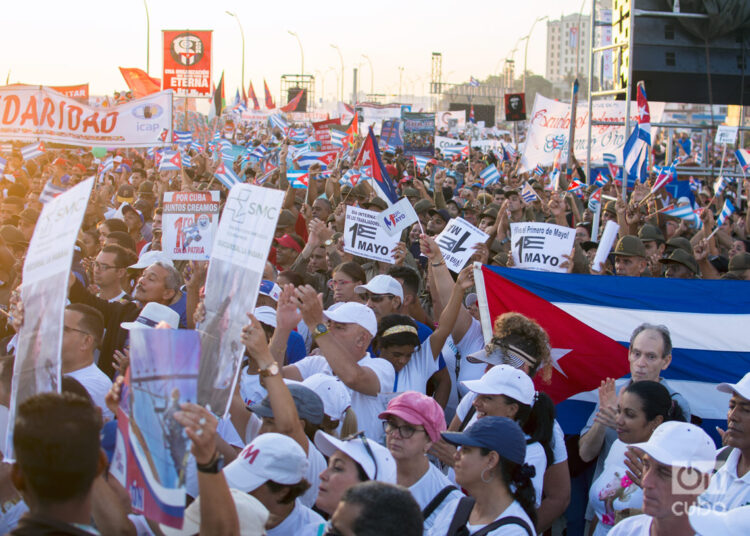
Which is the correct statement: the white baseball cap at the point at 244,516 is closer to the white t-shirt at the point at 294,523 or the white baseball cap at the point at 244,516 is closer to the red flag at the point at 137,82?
the white t-shirt at the point at 294,523

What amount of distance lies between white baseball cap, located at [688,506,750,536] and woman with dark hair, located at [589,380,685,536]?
3.43ft

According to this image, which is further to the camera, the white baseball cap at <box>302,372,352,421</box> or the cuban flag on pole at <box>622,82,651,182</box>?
the cuban flag on pole at <box>622,82,651,182</box>

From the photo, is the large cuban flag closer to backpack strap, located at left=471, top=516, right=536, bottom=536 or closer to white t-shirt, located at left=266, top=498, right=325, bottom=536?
backpack strap, located at left=471, top=516, right=536, bottom=536

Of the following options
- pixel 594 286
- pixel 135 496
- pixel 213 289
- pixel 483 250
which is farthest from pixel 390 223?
pixel 135 496

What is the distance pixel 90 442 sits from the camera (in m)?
2.42

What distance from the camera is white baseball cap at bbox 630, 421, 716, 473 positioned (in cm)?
326

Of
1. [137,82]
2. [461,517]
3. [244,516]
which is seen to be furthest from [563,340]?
[137,82]

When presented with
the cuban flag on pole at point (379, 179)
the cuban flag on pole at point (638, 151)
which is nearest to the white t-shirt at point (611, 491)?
the cuban flag on pole at point (379, 179)

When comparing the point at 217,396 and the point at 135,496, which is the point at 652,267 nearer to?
the point at 217,396

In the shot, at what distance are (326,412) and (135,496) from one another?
5.46 ft

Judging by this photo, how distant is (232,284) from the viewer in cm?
353

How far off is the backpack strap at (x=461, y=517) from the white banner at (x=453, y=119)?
118 feet

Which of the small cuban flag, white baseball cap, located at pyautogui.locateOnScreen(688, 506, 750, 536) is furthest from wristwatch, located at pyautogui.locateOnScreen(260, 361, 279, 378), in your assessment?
the small cuban flag

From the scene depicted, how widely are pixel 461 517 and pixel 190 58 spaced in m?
34.6
